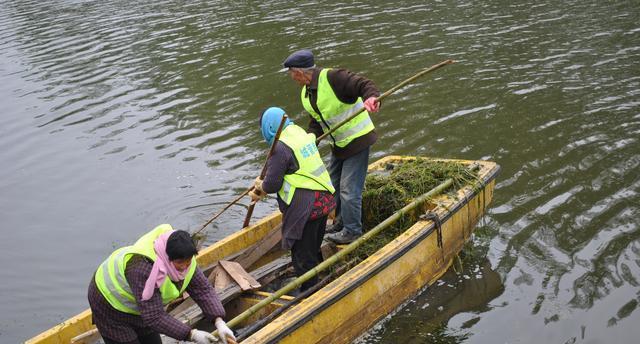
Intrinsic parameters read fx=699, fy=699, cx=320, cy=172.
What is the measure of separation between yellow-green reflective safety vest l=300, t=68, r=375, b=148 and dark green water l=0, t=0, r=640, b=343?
1.79 metres

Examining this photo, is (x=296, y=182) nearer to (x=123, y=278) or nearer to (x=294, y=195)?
A: (x=294, y=195)

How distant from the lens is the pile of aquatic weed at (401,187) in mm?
7234

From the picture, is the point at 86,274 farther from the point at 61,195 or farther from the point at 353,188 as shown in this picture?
the point at 353,188

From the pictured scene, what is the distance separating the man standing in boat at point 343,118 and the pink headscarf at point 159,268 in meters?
2.39

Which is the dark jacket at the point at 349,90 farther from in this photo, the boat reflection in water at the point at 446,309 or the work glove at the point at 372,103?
the boat reflection in water at the point at 446,309

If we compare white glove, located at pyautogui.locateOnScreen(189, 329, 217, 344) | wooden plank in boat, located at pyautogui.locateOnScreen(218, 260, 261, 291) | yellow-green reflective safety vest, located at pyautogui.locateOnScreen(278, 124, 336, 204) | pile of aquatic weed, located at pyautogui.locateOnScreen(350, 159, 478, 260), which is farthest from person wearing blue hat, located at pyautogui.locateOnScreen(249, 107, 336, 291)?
white glove, located at pyautogui.locateOnScreen(189, 329, 217, 344)

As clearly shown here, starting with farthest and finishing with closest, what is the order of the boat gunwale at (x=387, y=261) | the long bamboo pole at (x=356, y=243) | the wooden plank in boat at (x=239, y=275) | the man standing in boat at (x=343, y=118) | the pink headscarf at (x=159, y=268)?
the man standing in boat at (x=343, y=118) < the wooden plank in boat at (x=239, y=275) < the long bamboo pole at (x=356, y=243) < the boat gunwale at (x=387, y=261) < the pink headscarf at (x=159, y=268)

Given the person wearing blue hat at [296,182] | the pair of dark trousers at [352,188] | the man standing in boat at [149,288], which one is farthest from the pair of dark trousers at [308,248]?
the man standing in boat at [149,288]

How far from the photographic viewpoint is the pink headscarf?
4.54 metres

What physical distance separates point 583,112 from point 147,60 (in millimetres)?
10620

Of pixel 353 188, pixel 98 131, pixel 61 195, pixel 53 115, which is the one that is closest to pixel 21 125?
pixel 53 115

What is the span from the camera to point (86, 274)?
27.8 feet

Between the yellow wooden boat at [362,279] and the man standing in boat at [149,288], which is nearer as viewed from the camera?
the man standing in boat at [149,288]

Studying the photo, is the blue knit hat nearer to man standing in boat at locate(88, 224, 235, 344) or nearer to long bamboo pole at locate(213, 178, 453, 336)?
long bamboo pole at locate(213, 178, 453, 336)
